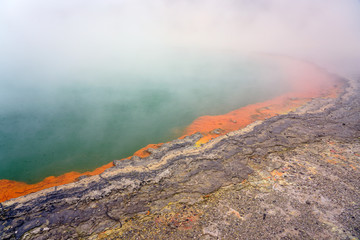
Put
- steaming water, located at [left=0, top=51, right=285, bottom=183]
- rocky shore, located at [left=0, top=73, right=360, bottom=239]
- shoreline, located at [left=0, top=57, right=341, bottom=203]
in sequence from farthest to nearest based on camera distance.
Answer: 1. steaming water, located at [left=0, top=51, right=285, bottom=183]
2. shoreline, located at [left=0, top=57, right=341, bottom=203]
3. rocky shore, located at [left=0, top=73, right=360, bottom=239]

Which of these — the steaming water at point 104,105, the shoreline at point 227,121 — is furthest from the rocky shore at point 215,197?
the steaming water at point 104,105

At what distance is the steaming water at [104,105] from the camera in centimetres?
523

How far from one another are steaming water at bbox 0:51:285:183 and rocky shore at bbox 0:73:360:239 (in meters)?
1.42

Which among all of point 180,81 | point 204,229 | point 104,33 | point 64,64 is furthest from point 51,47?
point 204,229

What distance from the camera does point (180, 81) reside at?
35.1ft

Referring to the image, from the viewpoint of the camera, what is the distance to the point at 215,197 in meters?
3.18

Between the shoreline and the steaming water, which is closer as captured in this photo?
the shoreline

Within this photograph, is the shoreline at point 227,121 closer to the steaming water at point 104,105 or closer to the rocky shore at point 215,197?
the steaming water at point 104,105

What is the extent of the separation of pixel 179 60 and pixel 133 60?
334 cm

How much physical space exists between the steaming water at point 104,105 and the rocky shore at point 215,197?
1.42 metres

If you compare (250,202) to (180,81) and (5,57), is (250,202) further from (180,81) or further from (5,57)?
(5,57)

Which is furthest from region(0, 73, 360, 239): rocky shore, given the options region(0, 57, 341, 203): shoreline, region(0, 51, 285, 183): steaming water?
region(0, 51, 285, 183): steaming water

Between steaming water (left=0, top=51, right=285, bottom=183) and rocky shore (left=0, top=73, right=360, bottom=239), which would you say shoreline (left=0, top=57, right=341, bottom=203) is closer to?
steaming water (left=0, top=51, right=285, bottom=183)

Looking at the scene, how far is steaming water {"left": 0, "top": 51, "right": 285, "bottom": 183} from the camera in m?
5.23
